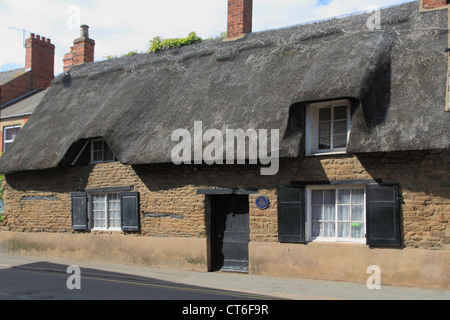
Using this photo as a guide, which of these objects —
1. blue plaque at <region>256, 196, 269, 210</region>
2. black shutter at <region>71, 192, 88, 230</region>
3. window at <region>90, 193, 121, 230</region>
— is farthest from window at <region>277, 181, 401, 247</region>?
black shutter at <region>71, 192, 88, 230</region>

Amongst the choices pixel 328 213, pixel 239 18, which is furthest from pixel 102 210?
pixel 239 18

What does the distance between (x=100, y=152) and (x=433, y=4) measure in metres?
10.4

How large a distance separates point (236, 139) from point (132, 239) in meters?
4.58

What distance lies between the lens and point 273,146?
35.5 feet

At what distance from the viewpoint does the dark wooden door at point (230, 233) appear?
12.4 meters

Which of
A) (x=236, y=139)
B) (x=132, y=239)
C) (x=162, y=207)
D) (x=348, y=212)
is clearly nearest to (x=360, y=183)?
(x=348, y=212)

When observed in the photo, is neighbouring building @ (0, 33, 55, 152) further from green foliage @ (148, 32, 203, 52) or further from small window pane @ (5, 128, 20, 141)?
green foliage @ (148, 32, 203, 52)

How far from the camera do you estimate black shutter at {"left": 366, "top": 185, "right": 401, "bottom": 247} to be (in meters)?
10.0

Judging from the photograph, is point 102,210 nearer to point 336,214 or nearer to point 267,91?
point 267,91

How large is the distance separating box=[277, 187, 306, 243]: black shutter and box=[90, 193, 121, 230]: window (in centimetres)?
541

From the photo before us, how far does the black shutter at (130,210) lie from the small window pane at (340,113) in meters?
5.98

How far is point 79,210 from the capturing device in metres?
14.8

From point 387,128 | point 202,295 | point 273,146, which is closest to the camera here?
point 202,295
